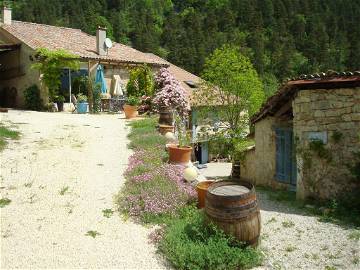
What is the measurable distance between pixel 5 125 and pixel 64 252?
978cm

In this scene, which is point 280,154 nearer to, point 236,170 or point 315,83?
point 315,83

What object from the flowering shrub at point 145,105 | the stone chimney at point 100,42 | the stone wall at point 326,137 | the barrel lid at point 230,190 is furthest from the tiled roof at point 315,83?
the stone chimney at point 100,42

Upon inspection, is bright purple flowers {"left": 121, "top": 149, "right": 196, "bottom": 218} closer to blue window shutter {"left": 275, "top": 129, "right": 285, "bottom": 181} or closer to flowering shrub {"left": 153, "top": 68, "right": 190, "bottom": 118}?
blue window shutter {"left": 275, "top": 129, "right": 285, "bottom": 181}

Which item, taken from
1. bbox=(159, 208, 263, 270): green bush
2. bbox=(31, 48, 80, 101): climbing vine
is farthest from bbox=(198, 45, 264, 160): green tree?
bbox=(159, 208, 263, 270): green bush

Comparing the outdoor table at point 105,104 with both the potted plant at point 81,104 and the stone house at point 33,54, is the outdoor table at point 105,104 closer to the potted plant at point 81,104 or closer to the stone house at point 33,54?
the potted plant at point 81,104

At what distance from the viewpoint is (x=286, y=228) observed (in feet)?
25.4

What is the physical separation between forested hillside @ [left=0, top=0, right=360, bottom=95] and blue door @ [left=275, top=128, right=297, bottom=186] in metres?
37.6


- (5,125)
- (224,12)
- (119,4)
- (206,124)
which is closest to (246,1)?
(224,12)

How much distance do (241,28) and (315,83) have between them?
196 ft

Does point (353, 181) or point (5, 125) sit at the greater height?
point (5, 125)

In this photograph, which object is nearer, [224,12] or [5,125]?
[5,125]

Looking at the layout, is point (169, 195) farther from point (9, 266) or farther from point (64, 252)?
point (9, 266)

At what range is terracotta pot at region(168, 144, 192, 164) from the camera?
33.0 ft

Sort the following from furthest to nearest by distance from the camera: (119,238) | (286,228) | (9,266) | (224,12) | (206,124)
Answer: (224,12) → (206,124) → (286,228) → (119,238) → (9,266)
